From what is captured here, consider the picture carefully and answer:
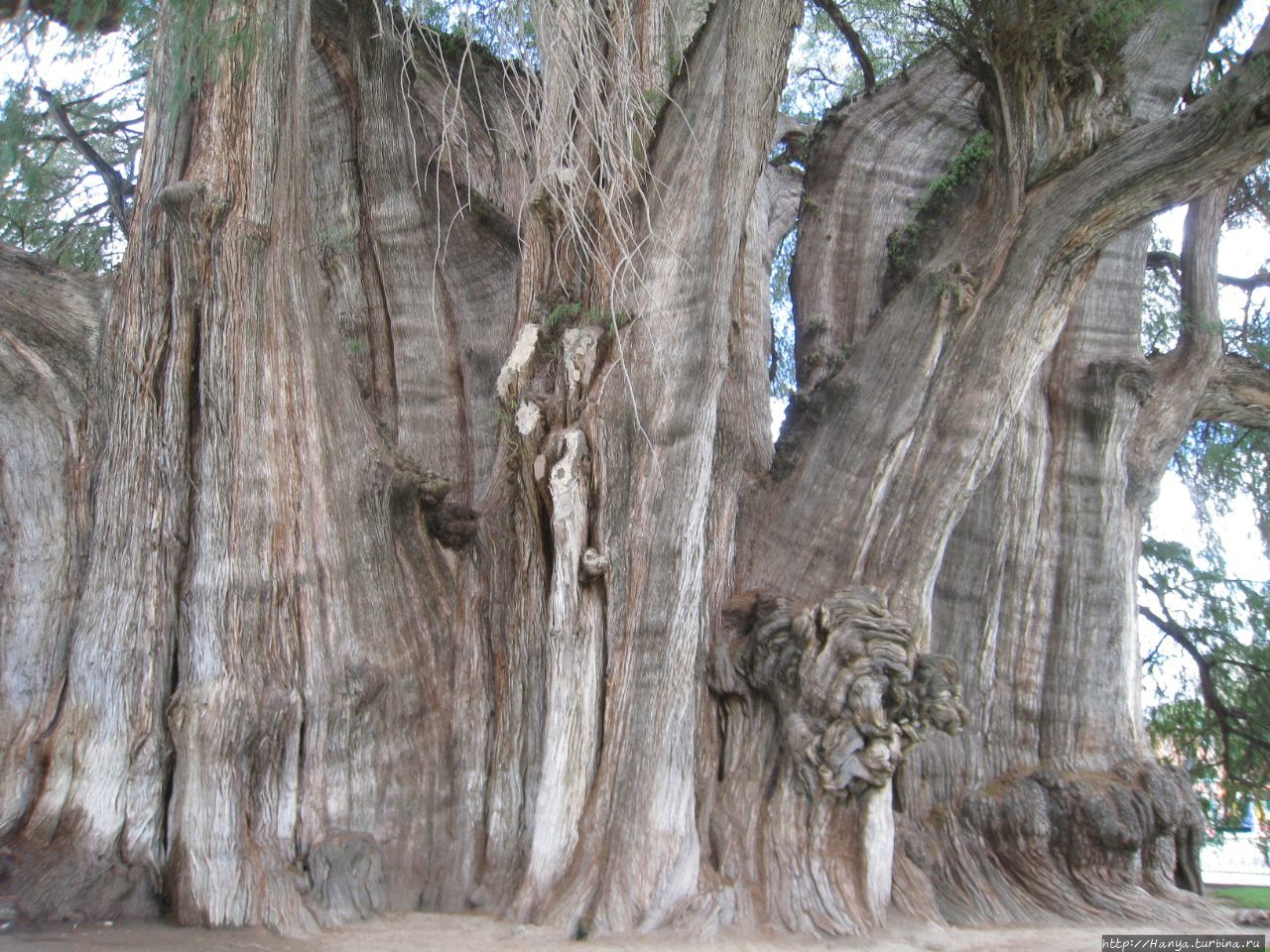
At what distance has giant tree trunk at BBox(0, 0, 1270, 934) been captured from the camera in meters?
3.74

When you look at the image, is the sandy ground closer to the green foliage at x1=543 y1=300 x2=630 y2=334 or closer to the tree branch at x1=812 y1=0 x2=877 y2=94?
the green foliage at x1=543 y1=300 x2=630 y2=334

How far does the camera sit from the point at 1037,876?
171 inches

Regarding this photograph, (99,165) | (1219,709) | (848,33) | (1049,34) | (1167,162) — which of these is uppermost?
(848,33)

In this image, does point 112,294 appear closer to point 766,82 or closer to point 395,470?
point 395,470

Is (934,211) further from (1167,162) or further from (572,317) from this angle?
(572,317)

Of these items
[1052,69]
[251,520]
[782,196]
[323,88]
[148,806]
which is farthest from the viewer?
[782,196]

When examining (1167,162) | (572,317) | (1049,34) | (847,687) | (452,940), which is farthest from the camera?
(1049,34)

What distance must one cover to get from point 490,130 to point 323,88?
0.92 meters

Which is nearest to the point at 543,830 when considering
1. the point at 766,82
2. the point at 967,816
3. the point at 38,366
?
the point at 967,816

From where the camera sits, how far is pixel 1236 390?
583cm

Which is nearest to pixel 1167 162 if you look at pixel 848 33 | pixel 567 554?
pixel 567 554

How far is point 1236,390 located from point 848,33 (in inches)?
137

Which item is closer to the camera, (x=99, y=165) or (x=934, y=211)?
(x=934, y=211)

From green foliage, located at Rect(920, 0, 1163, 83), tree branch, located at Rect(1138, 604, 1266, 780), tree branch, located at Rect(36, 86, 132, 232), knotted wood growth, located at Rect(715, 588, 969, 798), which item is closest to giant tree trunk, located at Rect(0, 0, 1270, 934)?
knotted wood growth, located at Rect(715, 588, 969, 798)
